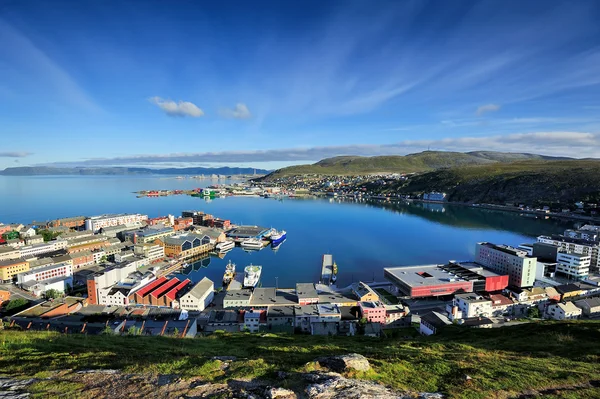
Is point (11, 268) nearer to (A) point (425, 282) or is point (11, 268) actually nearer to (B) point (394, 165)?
(A) point (425, 282)

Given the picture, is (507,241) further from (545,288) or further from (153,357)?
(153,357)

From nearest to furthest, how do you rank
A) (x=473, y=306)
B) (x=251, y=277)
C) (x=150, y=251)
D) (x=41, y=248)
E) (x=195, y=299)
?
(x=473, y=306) < (x=195, y=299) < (x=251, y=277) < (x=150, y=251) < (x=41, y=248)

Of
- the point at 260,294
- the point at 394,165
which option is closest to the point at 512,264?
the point at 260,294

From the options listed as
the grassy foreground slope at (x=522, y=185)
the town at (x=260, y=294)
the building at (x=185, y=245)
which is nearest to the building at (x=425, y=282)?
the town at (x=260, y=294)

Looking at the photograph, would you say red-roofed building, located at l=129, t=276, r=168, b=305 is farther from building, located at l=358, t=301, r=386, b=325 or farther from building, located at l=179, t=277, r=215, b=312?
building, located at l=358, t=301, r=386, b=325

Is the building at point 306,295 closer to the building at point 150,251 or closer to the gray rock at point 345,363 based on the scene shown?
the gray rock at point 345,363

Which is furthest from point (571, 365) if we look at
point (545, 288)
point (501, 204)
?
point (501, 204)
